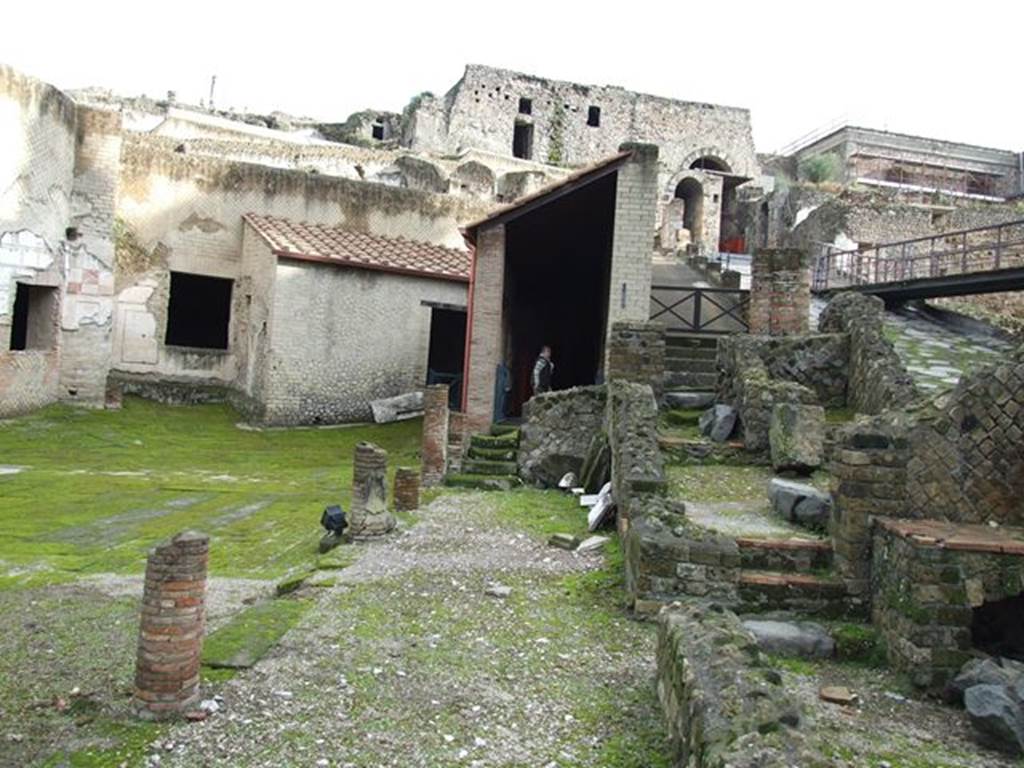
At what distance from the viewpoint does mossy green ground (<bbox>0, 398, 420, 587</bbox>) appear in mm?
8035

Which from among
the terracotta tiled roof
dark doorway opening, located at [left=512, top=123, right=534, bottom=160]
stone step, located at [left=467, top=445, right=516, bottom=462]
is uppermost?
dark doorway opening, located at [left=512, top=123, right=534, bottom=160]

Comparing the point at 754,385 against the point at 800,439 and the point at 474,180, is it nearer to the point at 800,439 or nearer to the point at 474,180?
the point at 800,439

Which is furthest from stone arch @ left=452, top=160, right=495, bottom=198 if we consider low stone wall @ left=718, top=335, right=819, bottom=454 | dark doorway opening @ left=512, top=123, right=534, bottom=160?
low stone wall @ left=718, top=335, right=819, bottom=454

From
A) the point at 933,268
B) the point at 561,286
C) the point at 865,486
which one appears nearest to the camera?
the point at 865,486

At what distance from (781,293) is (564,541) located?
7593mm

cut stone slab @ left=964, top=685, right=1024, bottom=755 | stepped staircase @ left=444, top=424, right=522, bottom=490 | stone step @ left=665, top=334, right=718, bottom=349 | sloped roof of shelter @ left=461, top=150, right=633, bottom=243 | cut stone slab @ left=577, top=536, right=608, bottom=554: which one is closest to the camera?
cut stone slab @ left=964, top=685, right=1024, bottom=755

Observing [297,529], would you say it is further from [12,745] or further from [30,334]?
[30,334]

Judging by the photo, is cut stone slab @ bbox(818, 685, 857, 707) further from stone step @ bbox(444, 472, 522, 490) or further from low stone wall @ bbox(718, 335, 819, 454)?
stone step @ bbox(444, 472, 522, 490)

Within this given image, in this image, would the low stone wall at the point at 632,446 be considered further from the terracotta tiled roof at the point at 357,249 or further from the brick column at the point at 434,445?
the terracotta tiled roof at the point at 357,249

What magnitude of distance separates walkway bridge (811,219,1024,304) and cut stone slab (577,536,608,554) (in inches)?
393

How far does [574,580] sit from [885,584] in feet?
7.86

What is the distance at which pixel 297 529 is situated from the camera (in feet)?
30.7

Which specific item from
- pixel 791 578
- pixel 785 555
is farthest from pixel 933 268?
pixel 791 578

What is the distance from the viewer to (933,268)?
66.5 ft
